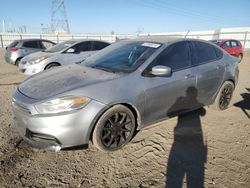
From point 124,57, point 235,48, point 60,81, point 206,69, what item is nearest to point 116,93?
point 60,81

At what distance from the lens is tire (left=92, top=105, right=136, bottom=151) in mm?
3082

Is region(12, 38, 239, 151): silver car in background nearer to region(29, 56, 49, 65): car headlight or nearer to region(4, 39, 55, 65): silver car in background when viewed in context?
region(29, 56, 49, 65): car headlight

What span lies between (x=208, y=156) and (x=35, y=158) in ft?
8.01

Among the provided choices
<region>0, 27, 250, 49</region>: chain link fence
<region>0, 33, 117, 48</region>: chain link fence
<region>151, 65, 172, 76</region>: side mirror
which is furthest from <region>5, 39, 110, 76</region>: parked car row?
<region>0, 33, 117, 48</region>: chain link fence

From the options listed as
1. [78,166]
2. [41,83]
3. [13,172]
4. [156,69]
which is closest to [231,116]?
[156,69]

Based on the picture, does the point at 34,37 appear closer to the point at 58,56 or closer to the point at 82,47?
the point at 82,47

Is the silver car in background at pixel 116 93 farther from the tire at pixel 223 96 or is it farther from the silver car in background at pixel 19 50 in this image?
the silver car in background at pixel 19 50

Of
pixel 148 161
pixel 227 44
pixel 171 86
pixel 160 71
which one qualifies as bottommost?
pixel 148 161

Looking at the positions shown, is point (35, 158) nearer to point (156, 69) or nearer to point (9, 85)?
point (156, 69)

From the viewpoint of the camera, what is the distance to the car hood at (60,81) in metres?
3.03

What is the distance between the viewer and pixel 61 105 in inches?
112

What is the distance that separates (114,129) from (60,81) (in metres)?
1.05

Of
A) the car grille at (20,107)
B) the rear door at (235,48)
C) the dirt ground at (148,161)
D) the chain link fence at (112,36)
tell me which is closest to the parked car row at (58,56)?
the dirt ground at (148,161)

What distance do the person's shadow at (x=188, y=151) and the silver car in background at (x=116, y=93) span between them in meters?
0.31
